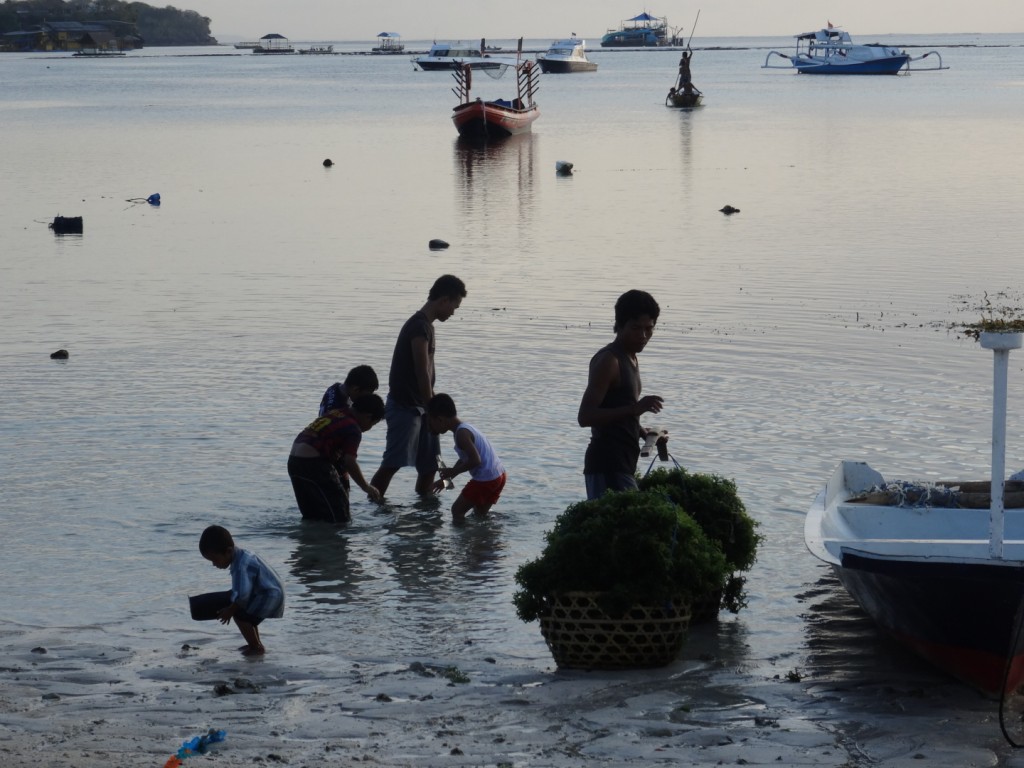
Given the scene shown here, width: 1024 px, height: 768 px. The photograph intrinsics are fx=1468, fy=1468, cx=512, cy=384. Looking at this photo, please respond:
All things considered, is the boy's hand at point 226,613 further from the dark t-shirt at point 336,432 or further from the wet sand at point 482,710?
the dark t-shirt at point 336,432

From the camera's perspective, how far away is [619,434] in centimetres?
768

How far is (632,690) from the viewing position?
668cm

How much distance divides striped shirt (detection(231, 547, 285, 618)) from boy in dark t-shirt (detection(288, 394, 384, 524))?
84.4 inches

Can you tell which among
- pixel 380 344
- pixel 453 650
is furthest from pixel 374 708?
pixel 380 344

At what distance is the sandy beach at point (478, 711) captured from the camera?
19.3 ft

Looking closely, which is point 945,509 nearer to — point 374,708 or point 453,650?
point 453,650

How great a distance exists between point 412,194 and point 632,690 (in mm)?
28885

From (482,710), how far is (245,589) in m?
1.53

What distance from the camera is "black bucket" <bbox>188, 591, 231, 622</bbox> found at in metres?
7.46

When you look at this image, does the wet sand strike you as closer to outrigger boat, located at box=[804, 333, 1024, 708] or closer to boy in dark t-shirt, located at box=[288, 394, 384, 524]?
outrigger boat, located at box=[804, 333, 1024, 708]

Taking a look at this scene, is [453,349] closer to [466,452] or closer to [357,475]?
[466,452]

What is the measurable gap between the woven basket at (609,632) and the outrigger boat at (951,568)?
2.84 feet

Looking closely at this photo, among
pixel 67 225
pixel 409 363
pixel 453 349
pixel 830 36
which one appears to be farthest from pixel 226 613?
pixel 830 36

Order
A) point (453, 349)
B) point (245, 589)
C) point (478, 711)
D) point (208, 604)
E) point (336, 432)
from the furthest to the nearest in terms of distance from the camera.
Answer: point (453, 349) → point (336, 432) → point (208, 604) → point (245, 589) → point (478, 711)
